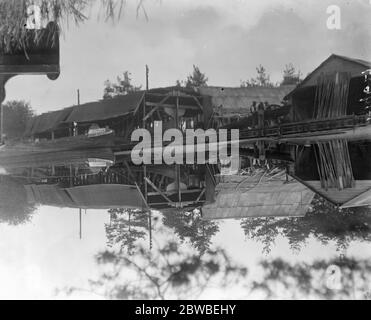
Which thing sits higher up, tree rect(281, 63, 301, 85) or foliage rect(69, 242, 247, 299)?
tree rect(281, 63, 301, 85)

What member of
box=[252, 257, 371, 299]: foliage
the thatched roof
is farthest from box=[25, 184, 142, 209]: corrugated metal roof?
box=[252, 257, 371, 299]: foliage

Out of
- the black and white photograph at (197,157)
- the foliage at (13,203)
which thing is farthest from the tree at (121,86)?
the foliage at (13,203)

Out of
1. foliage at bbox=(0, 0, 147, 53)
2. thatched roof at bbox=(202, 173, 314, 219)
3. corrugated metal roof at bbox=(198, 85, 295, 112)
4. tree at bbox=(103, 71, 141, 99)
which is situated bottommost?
thatched roof at bbox=(202, 173, 314, 219)

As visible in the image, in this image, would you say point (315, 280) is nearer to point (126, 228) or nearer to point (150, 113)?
point (126, 228)

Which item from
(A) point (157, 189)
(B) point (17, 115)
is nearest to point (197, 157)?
(A) point (157, 189)

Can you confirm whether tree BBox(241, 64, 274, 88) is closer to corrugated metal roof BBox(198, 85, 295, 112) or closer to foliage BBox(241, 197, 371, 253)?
corrugated metal roof BBox(198, 85, 295, 112)

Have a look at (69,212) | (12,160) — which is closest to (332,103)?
(69,212)
